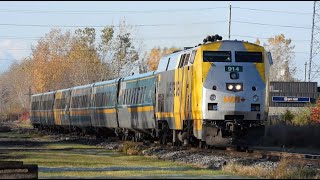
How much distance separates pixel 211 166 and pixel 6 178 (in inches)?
255

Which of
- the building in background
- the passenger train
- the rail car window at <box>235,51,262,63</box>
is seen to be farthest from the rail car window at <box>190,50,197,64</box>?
the building in background

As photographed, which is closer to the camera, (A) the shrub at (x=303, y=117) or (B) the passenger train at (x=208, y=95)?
(B) the passenger train at (x=208, y=95)

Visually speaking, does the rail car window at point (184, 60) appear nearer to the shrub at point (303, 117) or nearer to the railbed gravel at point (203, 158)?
the railbed gravel at point (203, 158)

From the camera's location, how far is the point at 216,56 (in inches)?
886

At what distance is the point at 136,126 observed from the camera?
3231cm

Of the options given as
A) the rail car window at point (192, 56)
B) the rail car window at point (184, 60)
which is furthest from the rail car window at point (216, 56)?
the rail car window at point (184, 60)

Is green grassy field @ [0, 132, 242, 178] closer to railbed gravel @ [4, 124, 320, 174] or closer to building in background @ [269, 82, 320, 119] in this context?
railbed gravel @ [4, 124, 320, 174]

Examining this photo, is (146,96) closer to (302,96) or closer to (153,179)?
(153,179)

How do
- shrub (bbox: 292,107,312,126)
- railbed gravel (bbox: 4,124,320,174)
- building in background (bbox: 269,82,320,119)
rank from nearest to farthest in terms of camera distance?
railbed gravel (bbox: 4,124,320,174), shrub (bbox: 292,107,312,126), building in background (bbox: 269,82,320,119)

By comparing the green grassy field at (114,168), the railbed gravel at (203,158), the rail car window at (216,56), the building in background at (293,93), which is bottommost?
the green grassy field at (114,168)

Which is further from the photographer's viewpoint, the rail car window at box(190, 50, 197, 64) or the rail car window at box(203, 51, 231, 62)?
the rail car window at box(190, 50, 197, 64)

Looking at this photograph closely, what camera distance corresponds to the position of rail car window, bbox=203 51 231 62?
22.4 metres

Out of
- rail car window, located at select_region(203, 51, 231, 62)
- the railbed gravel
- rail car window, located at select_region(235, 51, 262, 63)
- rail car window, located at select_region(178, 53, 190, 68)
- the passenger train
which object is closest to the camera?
the railbed gravel

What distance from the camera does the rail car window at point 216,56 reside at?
73.5 feet
